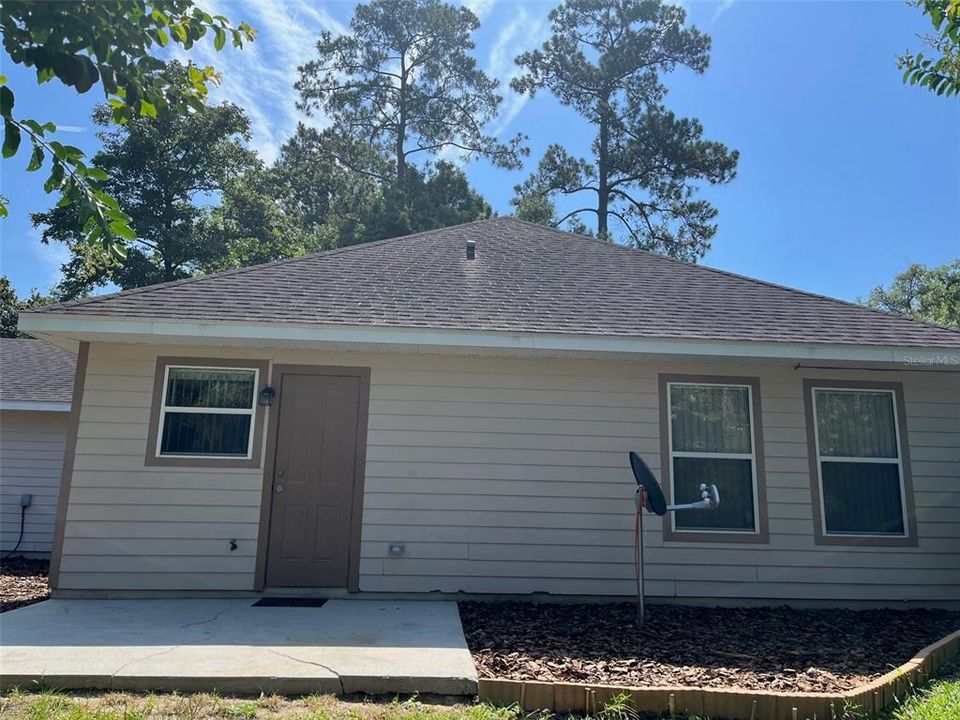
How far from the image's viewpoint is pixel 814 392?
6398 millimetres

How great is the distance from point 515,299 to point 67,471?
180 inches

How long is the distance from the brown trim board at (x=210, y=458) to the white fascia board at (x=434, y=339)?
10.6 inches

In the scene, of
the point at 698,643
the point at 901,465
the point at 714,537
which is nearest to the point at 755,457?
the point at 714,537

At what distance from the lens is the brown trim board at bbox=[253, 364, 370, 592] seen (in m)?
5.81

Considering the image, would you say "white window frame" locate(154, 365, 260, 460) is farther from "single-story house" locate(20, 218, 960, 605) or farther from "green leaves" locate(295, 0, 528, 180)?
"green leaves" locate(295, 0, 528, 180)

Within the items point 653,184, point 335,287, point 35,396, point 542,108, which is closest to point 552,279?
point 335,287

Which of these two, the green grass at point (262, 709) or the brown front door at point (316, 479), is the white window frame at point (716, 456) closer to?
the green grass at point (262, 709)

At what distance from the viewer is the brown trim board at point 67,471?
567 cm

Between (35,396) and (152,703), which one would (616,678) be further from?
(35,396)

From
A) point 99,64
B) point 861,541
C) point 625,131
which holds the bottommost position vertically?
point 861,541

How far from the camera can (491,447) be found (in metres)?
6.14

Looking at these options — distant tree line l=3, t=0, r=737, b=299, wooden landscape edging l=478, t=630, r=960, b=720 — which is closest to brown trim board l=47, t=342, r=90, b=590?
wooden landscape edging l=478, t=630, r=960, b=720

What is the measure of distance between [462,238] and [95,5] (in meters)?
6.08

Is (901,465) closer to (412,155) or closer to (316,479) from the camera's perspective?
(316,479)
